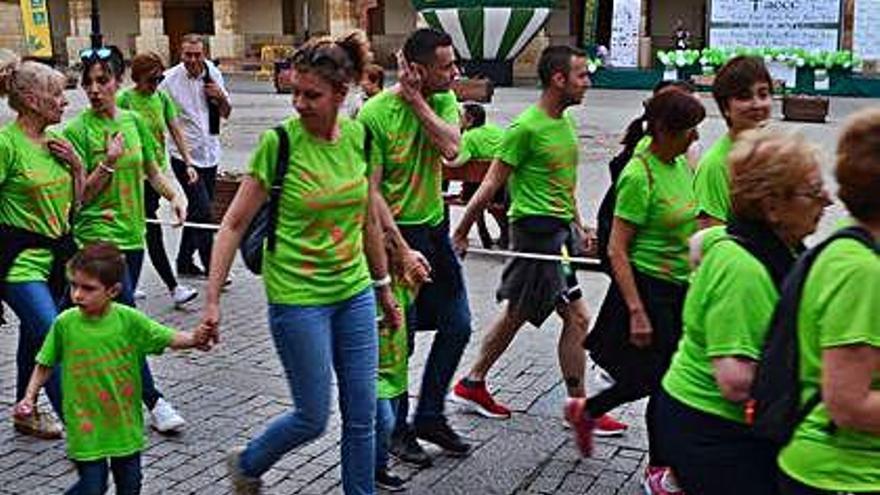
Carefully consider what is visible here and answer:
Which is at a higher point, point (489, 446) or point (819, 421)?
point (819, 421)

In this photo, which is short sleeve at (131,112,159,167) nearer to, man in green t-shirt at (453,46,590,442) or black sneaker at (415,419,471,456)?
man in green t-shirt at (453,46,590,442)

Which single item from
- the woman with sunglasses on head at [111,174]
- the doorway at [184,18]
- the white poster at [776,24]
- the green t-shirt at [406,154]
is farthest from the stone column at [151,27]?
the green t-shirt at [406,154]

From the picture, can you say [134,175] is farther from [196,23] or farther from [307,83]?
[196,23]

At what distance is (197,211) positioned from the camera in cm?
919

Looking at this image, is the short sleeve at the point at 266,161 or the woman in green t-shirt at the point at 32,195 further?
the woman in green t-shirt at the point at 32,195

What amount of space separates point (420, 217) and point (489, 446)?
118cm

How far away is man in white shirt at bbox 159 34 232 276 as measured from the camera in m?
9.09

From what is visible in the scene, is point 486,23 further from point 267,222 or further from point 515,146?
point 267,222

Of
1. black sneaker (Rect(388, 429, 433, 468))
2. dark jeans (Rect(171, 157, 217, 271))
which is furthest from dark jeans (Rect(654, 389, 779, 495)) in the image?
A: dark jeans (Rect(171, 157, 217, 271))

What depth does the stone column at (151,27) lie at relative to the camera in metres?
45.8

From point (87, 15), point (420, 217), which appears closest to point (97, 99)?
point (420, 217)

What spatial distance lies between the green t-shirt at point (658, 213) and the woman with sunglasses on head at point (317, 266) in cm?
107

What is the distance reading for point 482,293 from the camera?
885 cm

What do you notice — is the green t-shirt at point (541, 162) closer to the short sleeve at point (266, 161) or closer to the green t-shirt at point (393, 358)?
the green t-shirt at point (393, 358)
